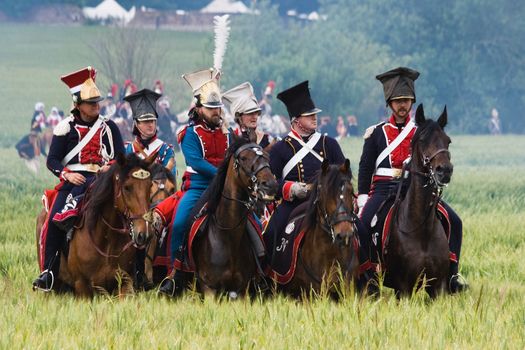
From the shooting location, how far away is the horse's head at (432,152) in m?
11.7

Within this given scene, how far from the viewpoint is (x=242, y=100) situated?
13.7m

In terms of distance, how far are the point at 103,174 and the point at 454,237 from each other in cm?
343

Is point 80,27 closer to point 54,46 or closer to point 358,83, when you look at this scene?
point 54,46

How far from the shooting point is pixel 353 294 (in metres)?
11.6

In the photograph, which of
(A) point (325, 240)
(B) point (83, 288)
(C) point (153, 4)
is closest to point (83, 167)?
(B) point (83, 288)

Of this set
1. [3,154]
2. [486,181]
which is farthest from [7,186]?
[3,154]

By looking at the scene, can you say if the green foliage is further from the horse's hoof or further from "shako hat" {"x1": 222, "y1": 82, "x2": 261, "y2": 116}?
"shako hat" {"x1": 222, "y1": 82, "x2": 261, "y2": 116}

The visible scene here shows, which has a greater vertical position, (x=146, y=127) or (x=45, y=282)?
(x=146, y=127)

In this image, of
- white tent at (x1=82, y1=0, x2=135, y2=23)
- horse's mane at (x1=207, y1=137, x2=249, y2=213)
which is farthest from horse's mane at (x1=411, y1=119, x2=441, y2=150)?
white tent at (x1=82, y1=0, x2=135, y2=23)

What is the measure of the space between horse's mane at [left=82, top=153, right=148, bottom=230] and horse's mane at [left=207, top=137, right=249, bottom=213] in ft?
2.47

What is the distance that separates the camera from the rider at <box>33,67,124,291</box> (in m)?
12.9

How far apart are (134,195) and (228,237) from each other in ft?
3.42

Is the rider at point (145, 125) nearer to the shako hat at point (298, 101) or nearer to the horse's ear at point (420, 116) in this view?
the shako hat at point (298, 101)

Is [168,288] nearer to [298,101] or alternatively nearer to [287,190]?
[287,190]
